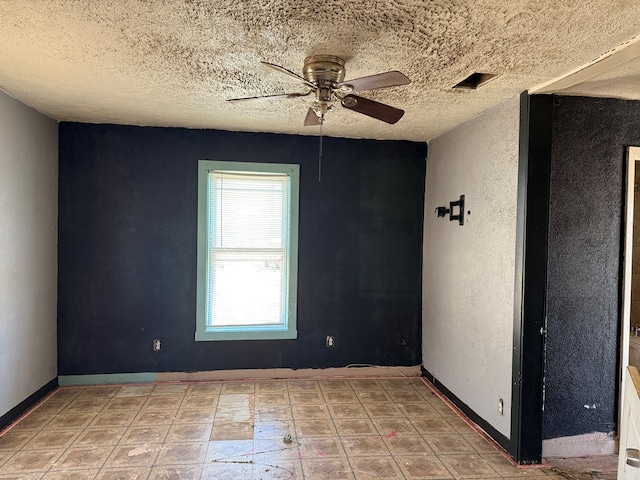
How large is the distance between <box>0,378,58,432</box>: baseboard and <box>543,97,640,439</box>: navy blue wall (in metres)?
3.76

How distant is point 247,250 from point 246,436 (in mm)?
1742

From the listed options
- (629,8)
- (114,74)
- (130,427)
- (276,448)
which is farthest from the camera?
(130,427)

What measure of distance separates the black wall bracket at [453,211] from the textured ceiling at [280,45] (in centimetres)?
79

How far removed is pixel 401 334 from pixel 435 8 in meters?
3.30

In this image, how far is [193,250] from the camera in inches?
160

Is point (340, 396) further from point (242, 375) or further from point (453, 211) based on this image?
point (453, 211)

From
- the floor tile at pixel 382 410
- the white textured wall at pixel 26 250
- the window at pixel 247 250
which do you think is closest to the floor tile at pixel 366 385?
the floor tile at pixel 382 410

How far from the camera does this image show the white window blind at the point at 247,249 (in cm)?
412

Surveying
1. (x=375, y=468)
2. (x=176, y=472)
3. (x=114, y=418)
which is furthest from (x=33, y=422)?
(x=375, y=468)

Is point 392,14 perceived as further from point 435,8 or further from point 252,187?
point 252,187

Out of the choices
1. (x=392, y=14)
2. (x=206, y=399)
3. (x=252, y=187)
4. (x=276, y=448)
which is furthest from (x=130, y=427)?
(x=392, y=14)

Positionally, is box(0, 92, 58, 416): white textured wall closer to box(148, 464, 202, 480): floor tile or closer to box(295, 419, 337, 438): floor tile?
box(148, 464, 202, 480): floor tile

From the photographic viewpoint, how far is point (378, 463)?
2713 millimetres

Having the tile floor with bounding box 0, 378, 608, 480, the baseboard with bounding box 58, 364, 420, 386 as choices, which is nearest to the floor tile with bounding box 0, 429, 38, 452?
the tile floor with bounding box 0, 378, 608, 480
